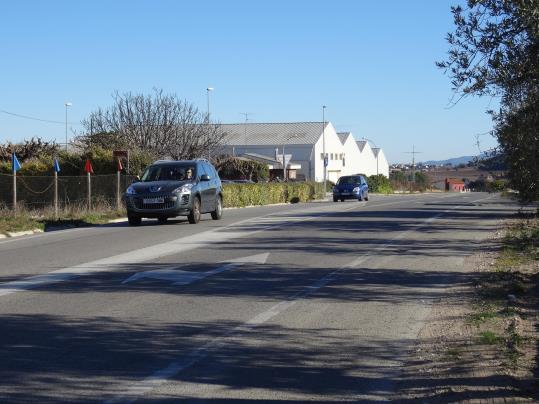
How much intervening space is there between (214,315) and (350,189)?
41.8 metres

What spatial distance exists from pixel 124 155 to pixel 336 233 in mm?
14536

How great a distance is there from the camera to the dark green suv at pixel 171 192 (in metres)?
22.9

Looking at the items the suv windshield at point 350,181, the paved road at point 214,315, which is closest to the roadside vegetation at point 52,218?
the paved road at point 214,315

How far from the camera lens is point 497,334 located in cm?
855

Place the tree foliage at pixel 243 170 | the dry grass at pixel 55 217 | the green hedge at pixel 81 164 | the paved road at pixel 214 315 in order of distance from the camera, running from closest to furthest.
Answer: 1. the paved road at pixel 214 315
2. the dry grass at pixel 55 217
3. the green hedge at pixel 81 164
4. the tree foliage at pixel 243 170

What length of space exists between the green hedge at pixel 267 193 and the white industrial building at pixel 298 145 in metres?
26.2

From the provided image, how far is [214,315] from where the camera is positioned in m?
9.62

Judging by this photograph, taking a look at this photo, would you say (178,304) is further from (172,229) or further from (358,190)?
(358,190)

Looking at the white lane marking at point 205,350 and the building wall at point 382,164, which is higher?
the building wall at point 382,164

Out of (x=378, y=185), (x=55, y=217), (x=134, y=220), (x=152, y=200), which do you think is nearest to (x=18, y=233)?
(x=134, y=220)

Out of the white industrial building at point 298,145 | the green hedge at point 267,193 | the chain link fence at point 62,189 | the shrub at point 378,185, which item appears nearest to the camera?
the chain link fence at point 62,189

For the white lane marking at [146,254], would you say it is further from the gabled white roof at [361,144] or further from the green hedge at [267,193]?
the gabled white roof at [361,144]

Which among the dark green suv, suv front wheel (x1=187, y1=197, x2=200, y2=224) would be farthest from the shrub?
suv front wheel (x1=187, y1=197, x2=200, y2=224)

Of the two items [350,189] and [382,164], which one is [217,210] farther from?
[382,164]
